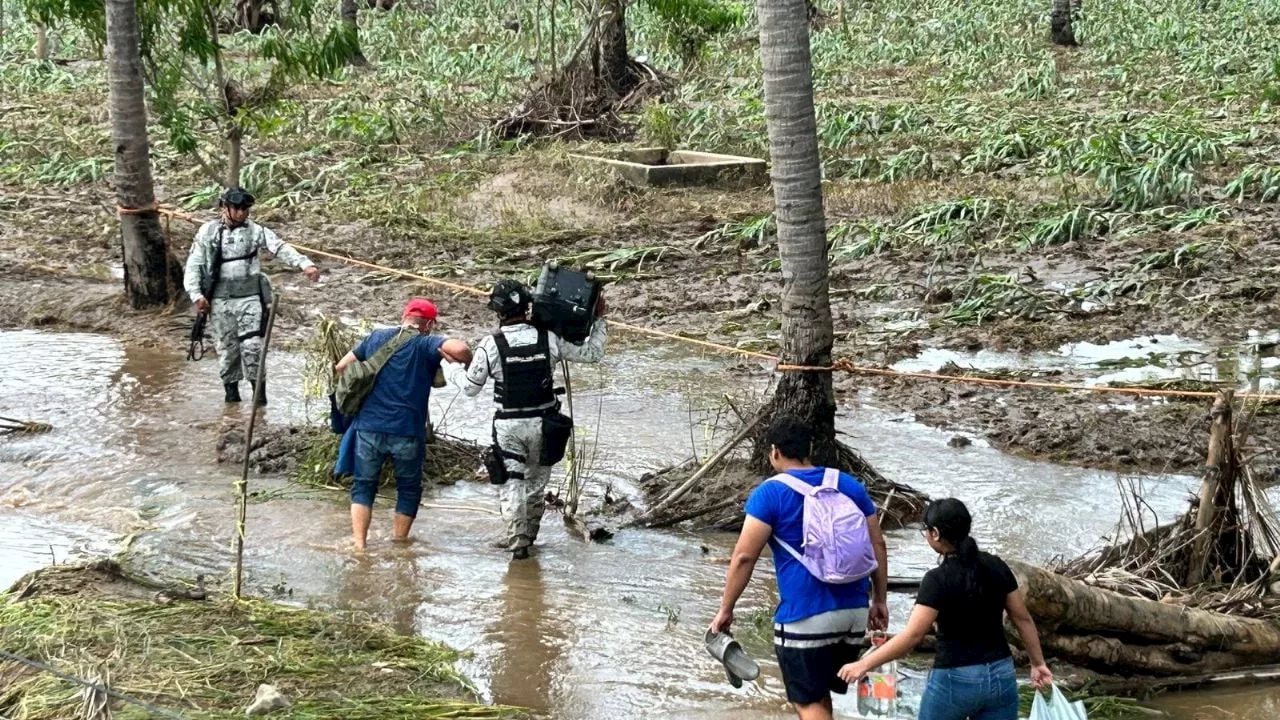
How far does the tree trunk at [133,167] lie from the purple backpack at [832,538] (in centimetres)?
963

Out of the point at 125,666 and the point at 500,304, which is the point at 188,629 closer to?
the point at 125,666

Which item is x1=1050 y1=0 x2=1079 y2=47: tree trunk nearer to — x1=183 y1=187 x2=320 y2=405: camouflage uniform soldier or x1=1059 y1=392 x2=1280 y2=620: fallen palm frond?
x1=183 y1=187 x2=320 y2=405: camouflage uniform soldier

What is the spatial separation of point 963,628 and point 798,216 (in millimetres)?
3811

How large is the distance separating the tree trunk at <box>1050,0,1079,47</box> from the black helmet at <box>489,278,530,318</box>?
2543 centimetres

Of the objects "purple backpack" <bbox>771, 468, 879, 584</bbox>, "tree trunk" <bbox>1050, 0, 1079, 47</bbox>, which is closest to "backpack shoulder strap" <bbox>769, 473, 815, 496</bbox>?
"purple backpack" <bbox>771, 468, 879, 584</bbox>

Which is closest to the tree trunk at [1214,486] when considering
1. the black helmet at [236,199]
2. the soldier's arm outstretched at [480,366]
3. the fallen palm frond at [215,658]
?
the fallen palm frond at [215,658]

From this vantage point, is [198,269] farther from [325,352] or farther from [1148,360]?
[1148,360]

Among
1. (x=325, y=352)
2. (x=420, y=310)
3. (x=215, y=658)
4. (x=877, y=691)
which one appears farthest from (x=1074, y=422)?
(x=215, y=658)

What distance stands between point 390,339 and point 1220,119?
15346 mm

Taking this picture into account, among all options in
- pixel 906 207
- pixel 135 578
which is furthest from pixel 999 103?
pixel 135 578

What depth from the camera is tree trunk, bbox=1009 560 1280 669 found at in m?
5.99

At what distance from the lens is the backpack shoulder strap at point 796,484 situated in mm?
5383

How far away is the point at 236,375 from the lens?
448 inches

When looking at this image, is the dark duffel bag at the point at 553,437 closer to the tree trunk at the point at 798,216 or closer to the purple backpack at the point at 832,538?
the tree trunk at the point at 798,216
